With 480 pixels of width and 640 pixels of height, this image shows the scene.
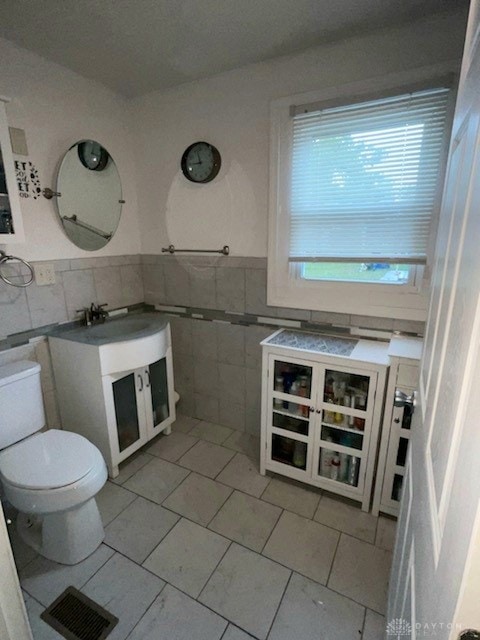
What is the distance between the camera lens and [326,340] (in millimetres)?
1791

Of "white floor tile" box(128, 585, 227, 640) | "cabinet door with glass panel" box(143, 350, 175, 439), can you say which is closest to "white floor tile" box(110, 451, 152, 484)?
"cabinet door with glass panel" box(143, 350, 175, 439)

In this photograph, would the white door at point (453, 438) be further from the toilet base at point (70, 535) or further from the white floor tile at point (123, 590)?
the toilet base at point (70, 535)

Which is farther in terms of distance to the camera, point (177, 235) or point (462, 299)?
point (177, 235)

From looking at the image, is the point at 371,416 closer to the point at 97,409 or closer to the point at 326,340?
the point at 326,340

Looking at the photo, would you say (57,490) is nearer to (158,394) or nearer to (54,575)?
(54,575)

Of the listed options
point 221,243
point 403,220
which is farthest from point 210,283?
point 403,220

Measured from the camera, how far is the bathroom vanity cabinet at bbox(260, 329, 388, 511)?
1.55 metres

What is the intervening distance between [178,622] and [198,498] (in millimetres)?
582

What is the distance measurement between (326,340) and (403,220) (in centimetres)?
73

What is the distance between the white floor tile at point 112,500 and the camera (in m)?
1.65

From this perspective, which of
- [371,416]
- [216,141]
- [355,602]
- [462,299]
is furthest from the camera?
[216,141]

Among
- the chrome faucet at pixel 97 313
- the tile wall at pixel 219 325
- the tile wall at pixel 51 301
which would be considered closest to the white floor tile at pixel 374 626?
the tile wall at pixel 219 325

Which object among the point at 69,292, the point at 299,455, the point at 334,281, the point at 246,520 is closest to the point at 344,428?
the point at 299,455

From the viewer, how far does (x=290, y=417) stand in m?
1.83
